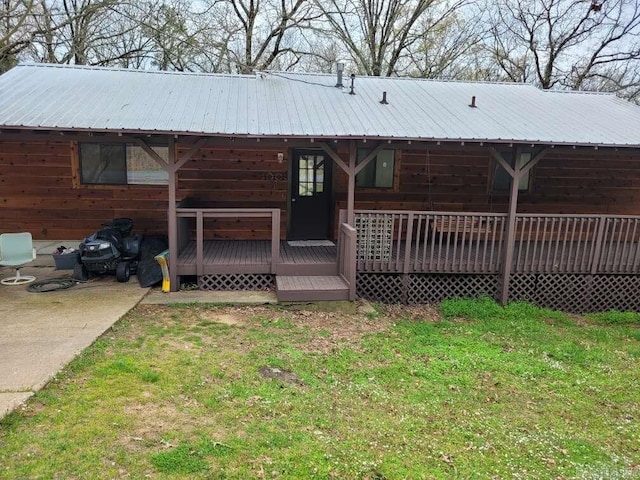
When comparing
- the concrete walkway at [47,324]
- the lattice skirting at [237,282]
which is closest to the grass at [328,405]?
the concrete walkway at [47,324]

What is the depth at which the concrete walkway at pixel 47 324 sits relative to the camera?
3.87m

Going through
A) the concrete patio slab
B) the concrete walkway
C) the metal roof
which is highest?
the metal roof

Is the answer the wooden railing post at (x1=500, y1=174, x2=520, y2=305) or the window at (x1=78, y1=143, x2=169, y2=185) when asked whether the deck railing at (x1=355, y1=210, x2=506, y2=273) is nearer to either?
the wooden railing post at (x1=500, y1=174, x2=520, y2=305)

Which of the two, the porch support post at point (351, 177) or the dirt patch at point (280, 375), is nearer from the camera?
the dirt patch at point (280, 375)

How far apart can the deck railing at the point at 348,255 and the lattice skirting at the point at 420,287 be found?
15.6 inches

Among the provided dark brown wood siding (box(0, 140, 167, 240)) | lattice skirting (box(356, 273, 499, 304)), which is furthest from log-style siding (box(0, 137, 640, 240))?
lattice skirting (box(356, 273, 499, 304))

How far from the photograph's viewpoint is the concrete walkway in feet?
12.7

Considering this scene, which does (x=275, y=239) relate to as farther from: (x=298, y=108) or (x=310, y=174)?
(x=310, y=174)

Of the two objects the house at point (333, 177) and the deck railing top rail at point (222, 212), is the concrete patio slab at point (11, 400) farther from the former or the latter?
the deck railing top rail at point (222, 212)

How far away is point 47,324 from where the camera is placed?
5.26 metres

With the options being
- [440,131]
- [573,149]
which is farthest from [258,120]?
[573,149]

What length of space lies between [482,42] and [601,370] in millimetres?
19932

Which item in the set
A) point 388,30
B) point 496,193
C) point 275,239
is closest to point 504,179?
point 496,193

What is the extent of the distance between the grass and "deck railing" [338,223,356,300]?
88 cm
